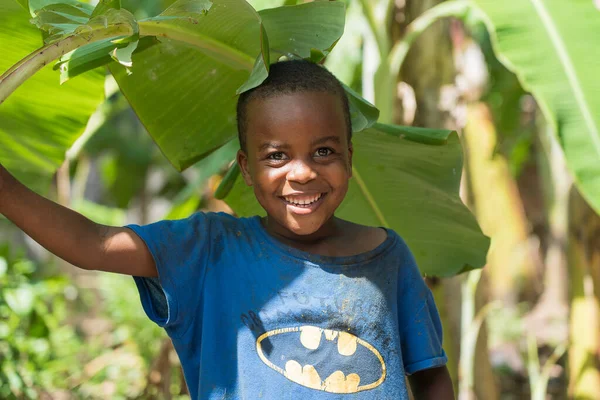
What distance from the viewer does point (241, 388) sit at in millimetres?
1420

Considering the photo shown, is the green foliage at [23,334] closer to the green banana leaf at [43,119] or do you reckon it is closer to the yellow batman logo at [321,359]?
the green banana leaf at [43,119]

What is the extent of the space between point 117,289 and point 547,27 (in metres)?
3.77

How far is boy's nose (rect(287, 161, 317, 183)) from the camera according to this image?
4.66ft

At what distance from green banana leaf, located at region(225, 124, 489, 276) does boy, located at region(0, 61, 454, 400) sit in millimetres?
545

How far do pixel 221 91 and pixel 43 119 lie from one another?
1.58ft

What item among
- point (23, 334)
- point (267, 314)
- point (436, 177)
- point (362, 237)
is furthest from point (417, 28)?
point (23, 334)

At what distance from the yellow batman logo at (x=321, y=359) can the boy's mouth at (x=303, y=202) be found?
208 mm

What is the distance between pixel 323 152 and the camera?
57.8 inches

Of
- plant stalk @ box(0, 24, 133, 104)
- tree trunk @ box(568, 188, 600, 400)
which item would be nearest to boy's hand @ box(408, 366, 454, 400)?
plant stalk @ box(0, 24, 133, 104)

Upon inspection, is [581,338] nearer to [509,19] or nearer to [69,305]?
[509,19]

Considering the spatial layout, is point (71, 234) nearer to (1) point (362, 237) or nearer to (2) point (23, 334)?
(1) point (362, 237)

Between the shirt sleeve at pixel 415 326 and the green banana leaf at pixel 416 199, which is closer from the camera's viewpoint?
the shirt sleeve at pixel 415 326

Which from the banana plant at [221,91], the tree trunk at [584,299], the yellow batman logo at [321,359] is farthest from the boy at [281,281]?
the tree trunk at [584,299]

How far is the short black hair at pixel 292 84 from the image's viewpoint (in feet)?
4.78
